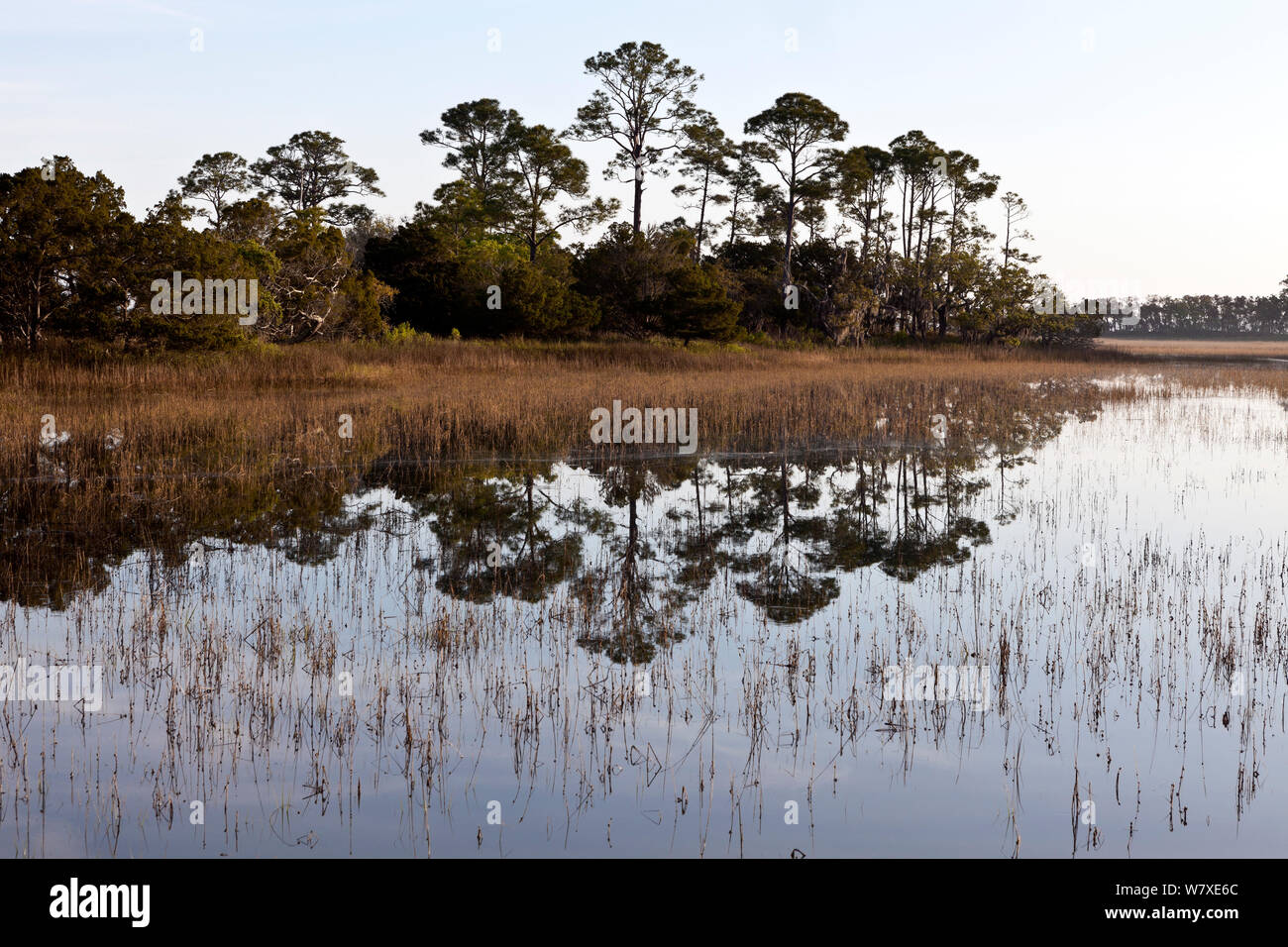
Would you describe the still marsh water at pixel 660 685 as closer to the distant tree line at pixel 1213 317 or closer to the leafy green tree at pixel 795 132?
the leafy green tree at pixel 795 132

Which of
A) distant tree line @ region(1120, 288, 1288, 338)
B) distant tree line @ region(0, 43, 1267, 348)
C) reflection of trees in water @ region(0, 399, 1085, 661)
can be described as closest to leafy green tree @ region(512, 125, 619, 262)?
distant tree line @ region(0, 43, 1267, 348)

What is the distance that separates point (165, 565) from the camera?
9.10 m

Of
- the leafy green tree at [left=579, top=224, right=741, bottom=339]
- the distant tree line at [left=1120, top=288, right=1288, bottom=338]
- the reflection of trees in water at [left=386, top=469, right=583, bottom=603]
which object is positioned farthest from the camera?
the distant tree line at [left=1120, top=288, right=1288, bottom=338]

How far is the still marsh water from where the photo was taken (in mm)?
4578

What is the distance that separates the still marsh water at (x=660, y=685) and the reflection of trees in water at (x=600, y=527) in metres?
0.07

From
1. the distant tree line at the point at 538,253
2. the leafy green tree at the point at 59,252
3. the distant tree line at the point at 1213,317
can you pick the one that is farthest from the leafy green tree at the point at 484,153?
the distant tree line at the point at 1213,317

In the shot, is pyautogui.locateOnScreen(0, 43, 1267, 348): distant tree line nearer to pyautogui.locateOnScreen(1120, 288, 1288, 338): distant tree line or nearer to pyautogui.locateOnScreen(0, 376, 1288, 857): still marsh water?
pyautogui.locateOnScreen(0, 376, 1288, 857): still marsh water

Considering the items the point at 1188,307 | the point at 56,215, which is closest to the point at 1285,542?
the point at 56,215

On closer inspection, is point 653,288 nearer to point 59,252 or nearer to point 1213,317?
point 59,252

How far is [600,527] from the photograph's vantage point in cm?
1124

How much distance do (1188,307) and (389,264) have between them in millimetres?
115456

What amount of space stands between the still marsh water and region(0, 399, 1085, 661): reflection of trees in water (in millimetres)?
74

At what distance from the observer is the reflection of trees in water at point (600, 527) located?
855 centimetres

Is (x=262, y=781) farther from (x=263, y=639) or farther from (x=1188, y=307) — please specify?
(x=1188, y=307)
